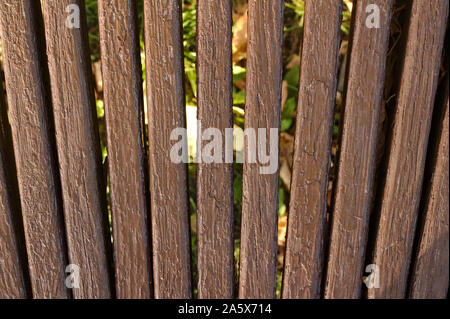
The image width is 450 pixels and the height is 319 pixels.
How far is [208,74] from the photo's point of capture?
0.69 metres

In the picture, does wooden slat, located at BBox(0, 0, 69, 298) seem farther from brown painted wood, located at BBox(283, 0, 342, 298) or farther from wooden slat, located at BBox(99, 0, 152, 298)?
brown painted wood, located at BBox(283, 0, 342, 298)

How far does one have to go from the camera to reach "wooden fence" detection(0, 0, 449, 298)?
685 mm

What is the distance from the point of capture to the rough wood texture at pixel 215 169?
0.68 meters

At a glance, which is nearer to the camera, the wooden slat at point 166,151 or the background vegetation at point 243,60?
the wooden slat at point 166,151

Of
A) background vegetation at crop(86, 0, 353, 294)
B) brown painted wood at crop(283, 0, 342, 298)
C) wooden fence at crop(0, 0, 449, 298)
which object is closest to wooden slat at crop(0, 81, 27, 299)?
wooden fence at crop(0, 0, 449, 298)

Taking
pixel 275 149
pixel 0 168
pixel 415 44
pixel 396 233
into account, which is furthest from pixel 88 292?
pixel 415 44

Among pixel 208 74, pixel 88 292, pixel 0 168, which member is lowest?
pixel 88 292

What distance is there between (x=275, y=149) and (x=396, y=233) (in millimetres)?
268

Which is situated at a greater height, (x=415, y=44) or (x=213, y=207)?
(x=415, y=44)

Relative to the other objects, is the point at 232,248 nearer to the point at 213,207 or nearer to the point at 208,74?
the point at 213,207

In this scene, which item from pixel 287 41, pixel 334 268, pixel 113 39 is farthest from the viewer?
pixel 287 41

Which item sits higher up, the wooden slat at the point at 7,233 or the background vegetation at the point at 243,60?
the background vegetation at the point at 243,60

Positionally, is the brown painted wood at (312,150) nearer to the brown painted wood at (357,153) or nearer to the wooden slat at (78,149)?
the brown painted wood at (357,153)

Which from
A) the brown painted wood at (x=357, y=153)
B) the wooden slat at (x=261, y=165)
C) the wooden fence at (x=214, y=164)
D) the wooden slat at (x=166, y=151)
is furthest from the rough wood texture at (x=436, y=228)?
the wooden slat at (x=166, y=151)
